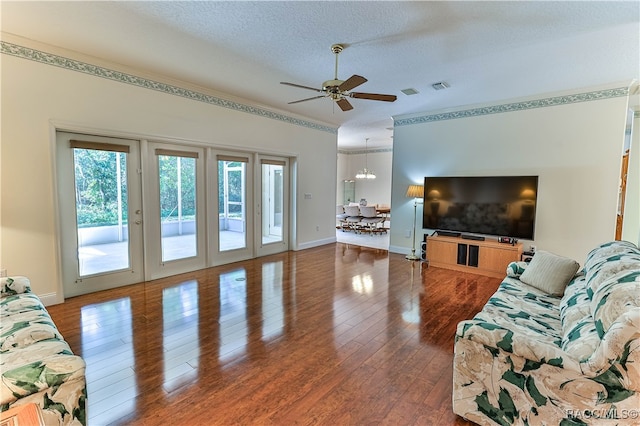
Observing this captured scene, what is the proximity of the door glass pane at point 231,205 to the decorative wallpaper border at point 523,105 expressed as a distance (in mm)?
3511

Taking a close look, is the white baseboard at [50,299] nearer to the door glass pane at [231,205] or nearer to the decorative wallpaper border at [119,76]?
the door glass pane at [231,205]

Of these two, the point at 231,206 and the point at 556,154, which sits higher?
the point at 556,154

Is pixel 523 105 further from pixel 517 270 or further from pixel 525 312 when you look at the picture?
pixel 525 312

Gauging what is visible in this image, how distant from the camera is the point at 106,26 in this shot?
9.84ft

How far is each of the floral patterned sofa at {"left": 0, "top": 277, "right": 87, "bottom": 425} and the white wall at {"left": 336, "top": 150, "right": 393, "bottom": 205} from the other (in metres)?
10.4

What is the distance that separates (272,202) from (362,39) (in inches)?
154

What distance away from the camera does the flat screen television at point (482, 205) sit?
16.3 ft

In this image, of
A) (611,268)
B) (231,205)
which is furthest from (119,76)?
(611,268)

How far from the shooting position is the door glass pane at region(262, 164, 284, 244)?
628 centimetres

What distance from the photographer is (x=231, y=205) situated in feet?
18.6

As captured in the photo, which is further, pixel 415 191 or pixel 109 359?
pixel 415 191

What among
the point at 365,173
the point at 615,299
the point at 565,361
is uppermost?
the point at 365,173

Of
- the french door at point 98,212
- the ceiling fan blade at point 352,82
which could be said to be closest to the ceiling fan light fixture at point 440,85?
the ceiling fan blade at point 352,82

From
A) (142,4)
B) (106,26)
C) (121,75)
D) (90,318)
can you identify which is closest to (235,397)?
(90,318)
